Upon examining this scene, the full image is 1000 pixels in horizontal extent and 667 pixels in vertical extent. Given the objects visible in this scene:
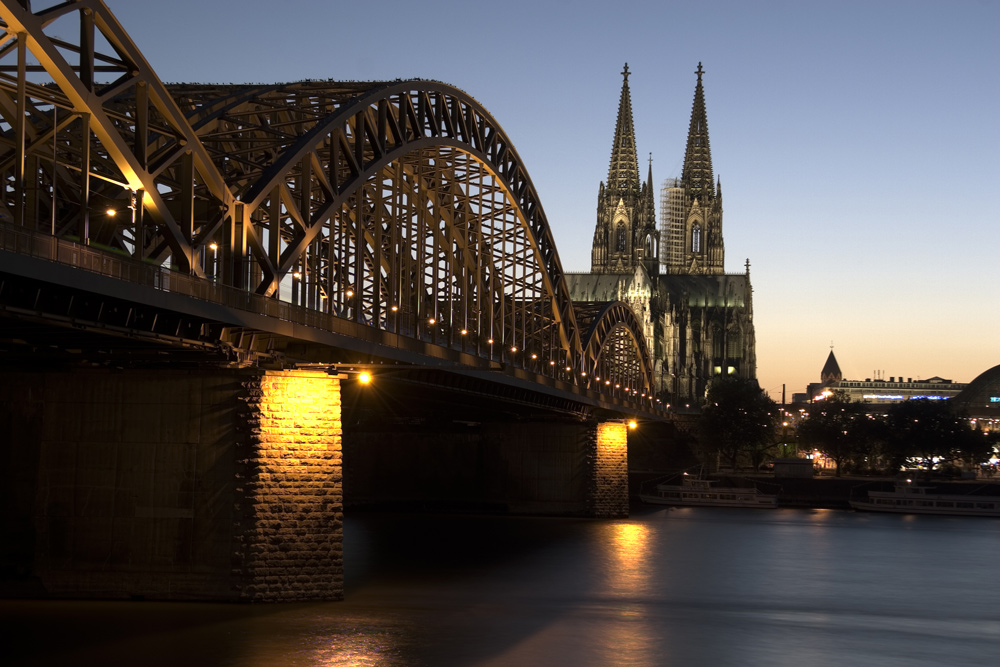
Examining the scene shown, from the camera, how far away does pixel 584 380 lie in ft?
313

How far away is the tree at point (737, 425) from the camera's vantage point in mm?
149750

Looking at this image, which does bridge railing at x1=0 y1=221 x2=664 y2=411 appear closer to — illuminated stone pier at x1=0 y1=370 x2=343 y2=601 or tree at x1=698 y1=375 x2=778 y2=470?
illuminated stone pier at x1=0 y1=370 x2=343 y2=601

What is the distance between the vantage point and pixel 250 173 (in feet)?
156

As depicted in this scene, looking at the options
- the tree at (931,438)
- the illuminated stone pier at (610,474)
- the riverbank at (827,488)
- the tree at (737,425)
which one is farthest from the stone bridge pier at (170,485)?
the tree at (737,425)

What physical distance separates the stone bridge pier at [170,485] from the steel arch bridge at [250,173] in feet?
12.1

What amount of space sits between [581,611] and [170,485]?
1482 cm

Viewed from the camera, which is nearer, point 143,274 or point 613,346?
point 143,274

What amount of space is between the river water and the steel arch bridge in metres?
8.87

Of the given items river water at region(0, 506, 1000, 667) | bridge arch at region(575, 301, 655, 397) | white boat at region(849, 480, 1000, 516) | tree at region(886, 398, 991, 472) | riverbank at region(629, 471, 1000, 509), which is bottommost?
river water at region(0, 506, 1000, 667)

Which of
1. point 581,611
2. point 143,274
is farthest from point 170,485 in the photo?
point 581,611

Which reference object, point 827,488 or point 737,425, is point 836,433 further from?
point 827,488

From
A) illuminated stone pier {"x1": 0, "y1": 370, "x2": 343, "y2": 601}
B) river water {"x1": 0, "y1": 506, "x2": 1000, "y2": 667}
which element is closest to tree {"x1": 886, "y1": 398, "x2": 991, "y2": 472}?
river water {"x1": 0, "y1": 506, "x2": 1000, "y2": 667}

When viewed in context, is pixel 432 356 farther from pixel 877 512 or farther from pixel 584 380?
pixel 877 512

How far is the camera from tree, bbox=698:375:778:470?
491 feet
